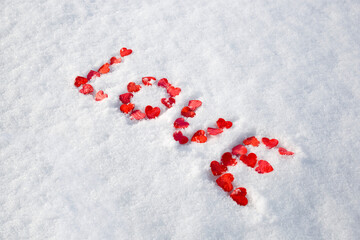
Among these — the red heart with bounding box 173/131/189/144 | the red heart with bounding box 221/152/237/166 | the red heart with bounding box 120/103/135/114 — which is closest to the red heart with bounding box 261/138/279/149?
the red heart with bounding box 221/152/237/166

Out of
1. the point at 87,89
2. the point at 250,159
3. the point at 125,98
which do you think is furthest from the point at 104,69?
the point at 250,159

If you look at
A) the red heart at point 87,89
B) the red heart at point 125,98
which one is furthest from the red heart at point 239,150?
the red heart at point 87,89

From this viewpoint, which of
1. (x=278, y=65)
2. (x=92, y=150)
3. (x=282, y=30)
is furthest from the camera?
(x=282, y=30)

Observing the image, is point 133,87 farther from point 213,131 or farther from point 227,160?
point 227,160

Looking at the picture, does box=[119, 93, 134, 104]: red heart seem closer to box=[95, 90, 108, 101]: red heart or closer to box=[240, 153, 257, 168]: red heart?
box=[95, 90, 108, 101]: red heart

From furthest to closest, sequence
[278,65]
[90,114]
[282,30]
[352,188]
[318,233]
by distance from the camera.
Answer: [282,30] < [278,65] < [90,114] < [352,188] < [318,233]

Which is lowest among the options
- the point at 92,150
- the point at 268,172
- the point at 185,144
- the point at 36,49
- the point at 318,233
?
the point at 318,233

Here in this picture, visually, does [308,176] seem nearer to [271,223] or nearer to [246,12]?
[271,223]

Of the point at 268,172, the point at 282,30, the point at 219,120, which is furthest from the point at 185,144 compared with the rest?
the point at 282,30

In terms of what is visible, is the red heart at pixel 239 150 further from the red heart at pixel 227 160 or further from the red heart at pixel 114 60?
the red heart at pixel 114 60
